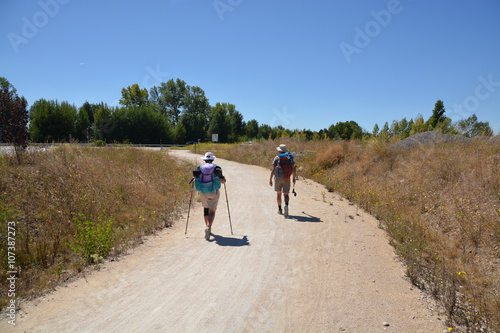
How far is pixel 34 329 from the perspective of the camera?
3.25 metres

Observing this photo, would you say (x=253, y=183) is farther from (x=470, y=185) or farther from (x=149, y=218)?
(x=470, y=185)

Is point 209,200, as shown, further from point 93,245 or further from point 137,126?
point 137,126

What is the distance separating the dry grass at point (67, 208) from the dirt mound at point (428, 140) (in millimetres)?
12234

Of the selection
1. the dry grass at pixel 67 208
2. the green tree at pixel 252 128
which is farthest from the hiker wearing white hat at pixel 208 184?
the green tree at pixel 252 128

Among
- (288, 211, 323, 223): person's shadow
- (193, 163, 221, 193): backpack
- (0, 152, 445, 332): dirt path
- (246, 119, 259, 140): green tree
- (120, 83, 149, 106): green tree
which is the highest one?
(120, 83, 149, 106): green tree

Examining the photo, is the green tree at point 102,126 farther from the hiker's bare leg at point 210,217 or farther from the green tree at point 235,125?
the hiker's bare leg at point 210,217

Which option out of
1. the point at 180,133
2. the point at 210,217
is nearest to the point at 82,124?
the point at 180,133

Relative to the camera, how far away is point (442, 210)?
8.18 metres

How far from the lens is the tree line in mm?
19683

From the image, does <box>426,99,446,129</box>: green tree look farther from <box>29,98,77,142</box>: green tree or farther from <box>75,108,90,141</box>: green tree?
<box>75,108,90,141</box>: green tree

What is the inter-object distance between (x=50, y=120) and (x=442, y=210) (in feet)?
181

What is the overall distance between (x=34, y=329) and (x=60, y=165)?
8919 mm

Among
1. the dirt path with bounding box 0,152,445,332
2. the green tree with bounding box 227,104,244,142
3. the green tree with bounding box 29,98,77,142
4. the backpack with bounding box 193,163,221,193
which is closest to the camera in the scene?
the dirt path with bounding box 0,152,445,332

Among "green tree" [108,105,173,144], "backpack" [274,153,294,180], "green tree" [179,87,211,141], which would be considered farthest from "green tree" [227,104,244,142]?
"backpack" [274,153,294,180]
